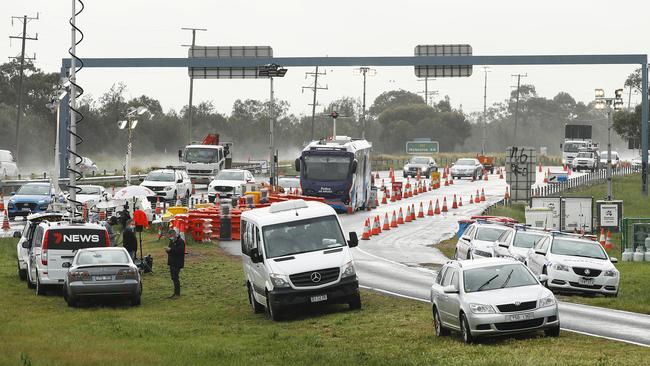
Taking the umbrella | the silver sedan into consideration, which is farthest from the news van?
the umbrella

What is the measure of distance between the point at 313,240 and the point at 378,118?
164 metres

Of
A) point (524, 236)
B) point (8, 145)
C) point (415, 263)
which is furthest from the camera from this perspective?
point (8, 145)

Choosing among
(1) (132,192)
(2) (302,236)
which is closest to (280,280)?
(2) (302,236)

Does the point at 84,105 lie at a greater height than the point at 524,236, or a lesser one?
greater

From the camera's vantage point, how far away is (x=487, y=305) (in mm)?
18375

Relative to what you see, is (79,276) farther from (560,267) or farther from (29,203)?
(29,203)

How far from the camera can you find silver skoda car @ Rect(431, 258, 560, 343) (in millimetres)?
18281

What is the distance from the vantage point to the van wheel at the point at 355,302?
24109 mm

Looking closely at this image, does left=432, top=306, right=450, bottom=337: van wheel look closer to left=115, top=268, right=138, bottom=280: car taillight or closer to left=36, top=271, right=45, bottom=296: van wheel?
left=115, top=268, right=138, bottom=280: car taillight

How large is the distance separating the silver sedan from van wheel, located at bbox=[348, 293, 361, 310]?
196 inches

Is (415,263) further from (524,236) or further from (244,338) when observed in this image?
(244,338)

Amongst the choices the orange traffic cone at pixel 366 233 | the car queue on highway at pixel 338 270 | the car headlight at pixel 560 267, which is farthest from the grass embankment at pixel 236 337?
the orange traffic cone at pixel 366 233

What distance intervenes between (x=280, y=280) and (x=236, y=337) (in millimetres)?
2677

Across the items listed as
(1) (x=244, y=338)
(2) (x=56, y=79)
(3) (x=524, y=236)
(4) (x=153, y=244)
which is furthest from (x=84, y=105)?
(1) (x=244, y=338)
